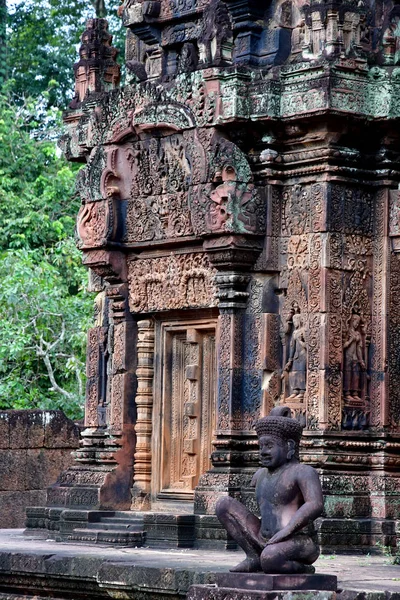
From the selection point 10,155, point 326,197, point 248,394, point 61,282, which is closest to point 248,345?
point 248,394

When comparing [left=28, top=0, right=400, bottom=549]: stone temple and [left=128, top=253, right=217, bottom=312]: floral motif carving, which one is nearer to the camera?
[left=28, top=0, right=400, bottom=549]: stone temple

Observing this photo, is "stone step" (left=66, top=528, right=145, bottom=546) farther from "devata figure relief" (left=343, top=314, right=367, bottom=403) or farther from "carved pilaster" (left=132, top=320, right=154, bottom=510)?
"devata figure relief" (left=343, top=314, right=367, bottom=403)

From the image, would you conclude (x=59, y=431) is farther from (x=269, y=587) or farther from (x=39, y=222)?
(x=269, y=587)

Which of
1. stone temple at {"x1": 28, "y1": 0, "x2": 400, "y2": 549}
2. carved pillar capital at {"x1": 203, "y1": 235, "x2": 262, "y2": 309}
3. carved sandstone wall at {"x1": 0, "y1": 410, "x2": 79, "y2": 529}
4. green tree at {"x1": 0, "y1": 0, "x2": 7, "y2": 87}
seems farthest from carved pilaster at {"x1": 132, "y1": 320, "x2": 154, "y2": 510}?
green tree at {"x1": 0, "y1": 0, "x2": 7, "y2": 87}

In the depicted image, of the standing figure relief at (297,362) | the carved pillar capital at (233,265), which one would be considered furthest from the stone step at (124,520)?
the carved pillar capital at (233,265)

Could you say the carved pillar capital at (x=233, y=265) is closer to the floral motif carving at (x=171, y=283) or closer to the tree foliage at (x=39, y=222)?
the floral motif carving at (x=171, y=283)

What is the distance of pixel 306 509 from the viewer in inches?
426

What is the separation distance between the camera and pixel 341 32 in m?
14.0

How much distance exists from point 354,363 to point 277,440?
305 cm

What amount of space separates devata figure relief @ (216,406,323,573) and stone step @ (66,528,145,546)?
10.9ft

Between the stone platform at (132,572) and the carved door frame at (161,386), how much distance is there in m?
1.01

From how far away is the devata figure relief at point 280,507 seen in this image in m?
10.8

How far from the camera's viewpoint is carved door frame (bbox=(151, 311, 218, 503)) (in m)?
15.2

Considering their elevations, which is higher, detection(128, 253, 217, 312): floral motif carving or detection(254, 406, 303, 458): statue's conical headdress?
detection(128, 253, 217, 312): floral motif carving
